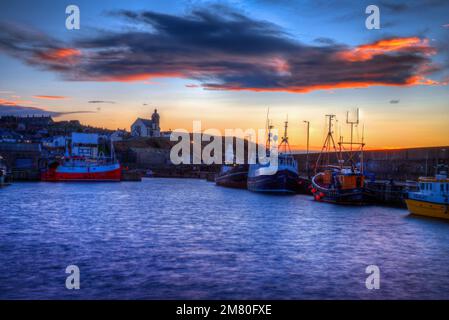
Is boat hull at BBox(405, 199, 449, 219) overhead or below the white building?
below

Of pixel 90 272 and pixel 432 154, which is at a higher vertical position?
pixel 432 154

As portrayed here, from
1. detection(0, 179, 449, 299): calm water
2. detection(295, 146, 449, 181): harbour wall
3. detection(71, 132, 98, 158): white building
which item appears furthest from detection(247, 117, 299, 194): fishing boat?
detection(71, 132, 98, 158): white building

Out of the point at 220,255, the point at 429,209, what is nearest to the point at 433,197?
the point at 429,209

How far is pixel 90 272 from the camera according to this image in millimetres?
21031

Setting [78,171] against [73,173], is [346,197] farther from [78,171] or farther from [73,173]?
[73,173]

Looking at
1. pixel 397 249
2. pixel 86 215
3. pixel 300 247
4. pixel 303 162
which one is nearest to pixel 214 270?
pixel 300 247

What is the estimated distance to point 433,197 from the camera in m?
41.5

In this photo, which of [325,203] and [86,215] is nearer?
[86,215]

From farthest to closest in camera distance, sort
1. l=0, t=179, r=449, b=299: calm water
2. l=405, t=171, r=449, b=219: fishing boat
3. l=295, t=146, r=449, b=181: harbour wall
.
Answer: l=295, t=146, r=449, b=181: harbour wall < l=405, t=171, r=449, b=219: fishing boat < l=0, t=179, r=449, b=299: calm water

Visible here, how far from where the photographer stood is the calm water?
18531mm

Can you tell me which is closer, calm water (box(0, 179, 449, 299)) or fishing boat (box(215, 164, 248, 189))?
calm water (box(0, 179, 449, 299))

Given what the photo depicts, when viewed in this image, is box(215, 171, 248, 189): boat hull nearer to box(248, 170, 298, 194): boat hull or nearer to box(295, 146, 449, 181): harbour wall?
box(248, 170, 298, 194): boat hull
